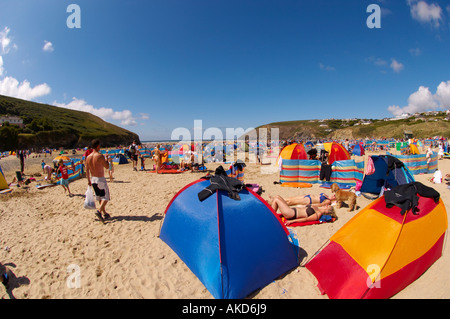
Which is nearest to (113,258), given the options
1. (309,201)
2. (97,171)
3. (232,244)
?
(97,171)

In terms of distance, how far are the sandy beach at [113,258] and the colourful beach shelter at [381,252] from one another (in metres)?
0.26

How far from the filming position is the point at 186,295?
119 inches

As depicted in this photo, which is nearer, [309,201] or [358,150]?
[309,201]

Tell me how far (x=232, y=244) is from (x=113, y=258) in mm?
2603

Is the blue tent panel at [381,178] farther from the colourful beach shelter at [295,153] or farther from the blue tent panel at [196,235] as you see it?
the blue tent panel at [196,235]

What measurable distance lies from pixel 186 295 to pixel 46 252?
3.51m

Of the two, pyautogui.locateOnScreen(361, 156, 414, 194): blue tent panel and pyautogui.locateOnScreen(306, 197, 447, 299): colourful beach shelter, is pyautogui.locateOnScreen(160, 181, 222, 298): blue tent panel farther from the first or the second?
pyautogui.locateOnScreen(361, 156, 414, 194): blue tent panel

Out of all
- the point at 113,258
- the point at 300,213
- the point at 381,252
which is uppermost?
the point at 381,252

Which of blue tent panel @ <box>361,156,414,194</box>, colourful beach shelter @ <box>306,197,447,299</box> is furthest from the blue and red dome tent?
blue tent panel @ <box>361,156,414,194</box>

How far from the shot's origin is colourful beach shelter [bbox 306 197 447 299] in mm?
2750

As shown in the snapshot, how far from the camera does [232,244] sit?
311cm

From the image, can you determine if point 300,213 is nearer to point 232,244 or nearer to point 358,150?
point 232,244

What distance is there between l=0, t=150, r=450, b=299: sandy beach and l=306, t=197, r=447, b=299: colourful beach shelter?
258mm
